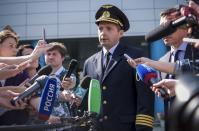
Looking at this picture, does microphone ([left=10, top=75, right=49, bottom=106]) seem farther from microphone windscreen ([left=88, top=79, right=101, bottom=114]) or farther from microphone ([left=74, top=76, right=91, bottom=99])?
microphone ([left=74, top=76, right=91, bottom=99])

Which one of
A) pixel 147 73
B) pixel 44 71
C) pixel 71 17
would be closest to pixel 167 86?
pixel 147 73

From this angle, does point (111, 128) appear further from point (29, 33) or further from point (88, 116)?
point (29, 33)

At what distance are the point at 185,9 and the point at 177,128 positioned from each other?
737mm

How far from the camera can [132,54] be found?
3305mm

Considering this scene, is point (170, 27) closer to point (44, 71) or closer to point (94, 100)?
point (94, 100)

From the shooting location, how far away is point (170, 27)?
1.77m

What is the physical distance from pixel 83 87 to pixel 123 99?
1.45ft

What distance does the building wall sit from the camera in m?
16.3

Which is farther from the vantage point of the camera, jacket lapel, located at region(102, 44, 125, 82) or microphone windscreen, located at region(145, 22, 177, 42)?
jacket lapel, located at region(102, 44, 125, 82)

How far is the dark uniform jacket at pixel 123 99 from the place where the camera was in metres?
3.08

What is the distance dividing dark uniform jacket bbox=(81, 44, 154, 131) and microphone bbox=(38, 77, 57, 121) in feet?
2.82

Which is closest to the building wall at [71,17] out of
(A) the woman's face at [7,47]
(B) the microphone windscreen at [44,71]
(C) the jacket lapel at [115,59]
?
(A) the woman's face at [7,47]

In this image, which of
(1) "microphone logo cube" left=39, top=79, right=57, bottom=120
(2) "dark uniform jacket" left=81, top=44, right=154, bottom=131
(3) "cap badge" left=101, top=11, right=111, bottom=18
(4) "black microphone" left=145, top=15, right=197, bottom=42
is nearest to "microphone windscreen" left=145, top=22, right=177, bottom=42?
(4) "black microphone" left=145, top=15, right=197, bottom=42

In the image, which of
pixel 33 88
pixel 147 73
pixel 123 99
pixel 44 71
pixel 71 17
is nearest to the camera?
pixel 33 88
